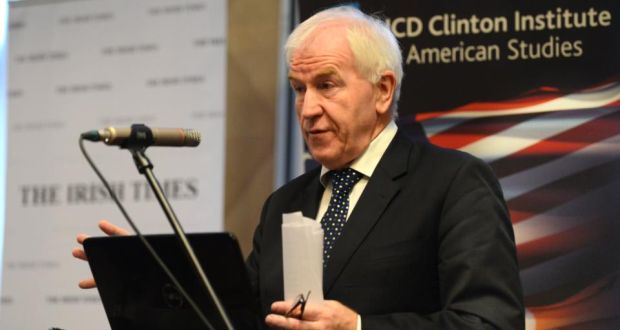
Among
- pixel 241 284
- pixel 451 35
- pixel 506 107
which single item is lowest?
pixel 241 284

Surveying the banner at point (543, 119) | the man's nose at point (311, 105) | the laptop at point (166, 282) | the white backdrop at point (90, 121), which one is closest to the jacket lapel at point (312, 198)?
the man's nose at point (311, 105)

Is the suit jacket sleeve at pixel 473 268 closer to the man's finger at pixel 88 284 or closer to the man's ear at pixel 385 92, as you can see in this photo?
the man's ear at pixel 385 92

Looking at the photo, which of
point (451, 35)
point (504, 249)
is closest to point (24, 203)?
point (451, 35)

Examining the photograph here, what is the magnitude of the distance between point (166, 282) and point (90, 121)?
105 inches

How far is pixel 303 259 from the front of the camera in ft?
7.04

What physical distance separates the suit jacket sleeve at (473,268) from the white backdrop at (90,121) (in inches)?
84.3

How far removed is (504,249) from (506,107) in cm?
149

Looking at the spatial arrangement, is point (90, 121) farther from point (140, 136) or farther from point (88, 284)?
point (140, 136)

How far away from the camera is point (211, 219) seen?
4461mm

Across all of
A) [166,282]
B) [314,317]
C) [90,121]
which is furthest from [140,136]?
[90,121]

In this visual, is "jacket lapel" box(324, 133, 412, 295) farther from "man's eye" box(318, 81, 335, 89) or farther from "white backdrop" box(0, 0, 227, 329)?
"white backdrop" box(0, 0, 227, 329)

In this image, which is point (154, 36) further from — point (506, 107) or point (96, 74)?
point (506, 107)

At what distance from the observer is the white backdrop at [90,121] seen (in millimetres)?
4547

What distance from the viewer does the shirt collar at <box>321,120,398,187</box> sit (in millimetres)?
2713
